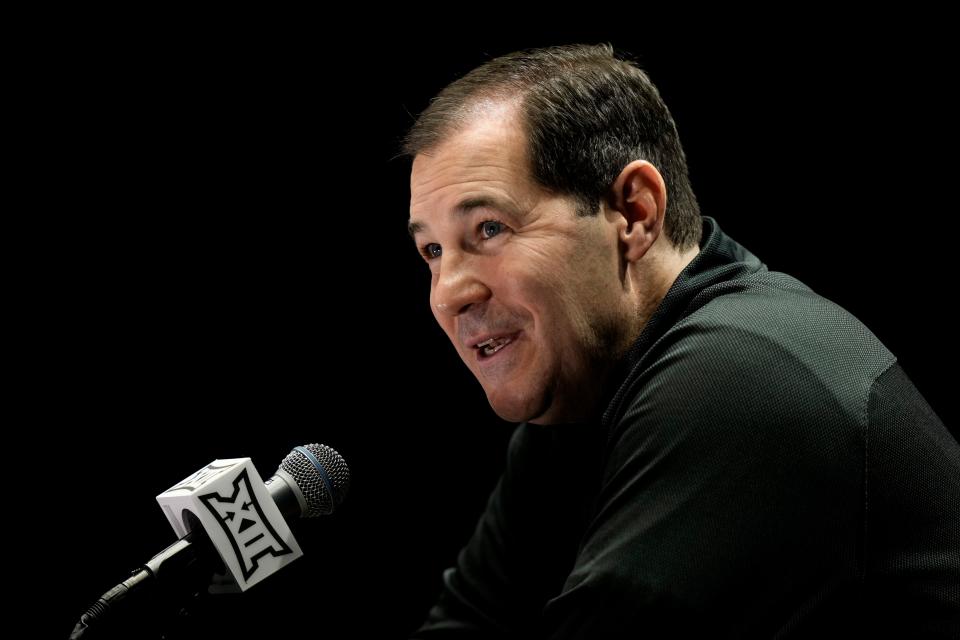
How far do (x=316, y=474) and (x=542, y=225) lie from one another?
2.18ft

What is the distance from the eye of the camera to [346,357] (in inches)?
114

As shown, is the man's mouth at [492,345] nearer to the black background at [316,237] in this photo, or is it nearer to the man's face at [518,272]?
the man's face at [518,272]

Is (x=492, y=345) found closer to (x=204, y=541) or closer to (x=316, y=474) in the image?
(x=316, y=474)

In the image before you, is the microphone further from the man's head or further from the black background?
the black background

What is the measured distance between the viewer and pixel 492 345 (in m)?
1.85

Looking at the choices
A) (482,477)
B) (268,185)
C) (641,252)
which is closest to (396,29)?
(268,185)

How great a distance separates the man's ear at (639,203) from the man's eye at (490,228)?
25 centimetres

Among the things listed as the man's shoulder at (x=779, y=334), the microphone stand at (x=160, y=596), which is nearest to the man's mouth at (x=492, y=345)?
the man's shoulder at (x=779, y=334)

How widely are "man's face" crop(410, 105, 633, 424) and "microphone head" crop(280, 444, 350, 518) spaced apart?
0.42 metres

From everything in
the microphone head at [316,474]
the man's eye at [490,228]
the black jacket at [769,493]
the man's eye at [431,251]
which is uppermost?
the man's eye at [490,228]

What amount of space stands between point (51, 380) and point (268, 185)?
2.86ft

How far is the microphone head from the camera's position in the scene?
1.55 metres

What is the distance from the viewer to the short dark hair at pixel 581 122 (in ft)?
5.86

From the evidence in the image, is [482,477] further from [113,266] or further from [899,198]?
[899,198]
